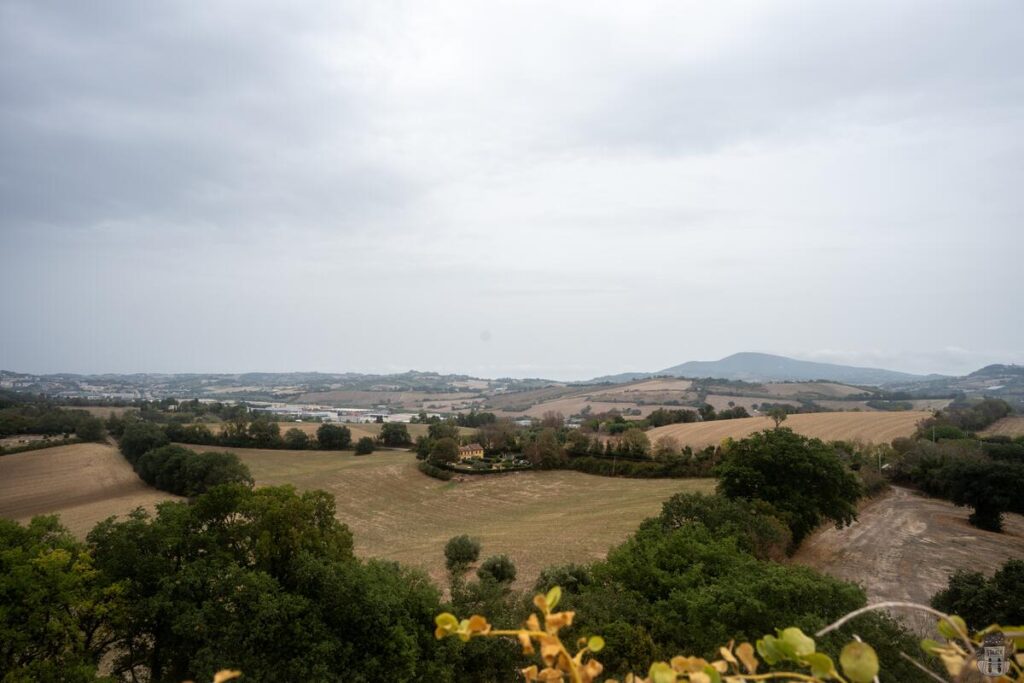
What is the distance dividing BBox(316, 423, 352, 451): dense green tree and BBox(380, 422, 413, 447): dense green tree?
15.7 feet

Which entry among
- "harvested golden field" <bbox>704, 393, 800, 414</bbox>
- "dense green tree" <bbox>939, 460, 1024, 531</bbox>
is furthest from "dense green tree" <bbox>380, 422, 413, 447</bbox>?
"harvested golden field" <bbox>704, 393, 800, 414</bbox>

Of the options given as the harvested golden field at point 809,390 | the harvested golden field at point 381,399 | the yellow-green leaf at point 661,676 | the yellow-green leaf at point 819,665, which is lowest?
the harvested golden field at point 381,399

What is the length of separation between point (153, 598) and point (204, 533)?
8.72ft

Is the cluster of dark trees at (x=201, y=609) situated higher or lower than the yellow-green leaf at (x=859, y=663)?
lower

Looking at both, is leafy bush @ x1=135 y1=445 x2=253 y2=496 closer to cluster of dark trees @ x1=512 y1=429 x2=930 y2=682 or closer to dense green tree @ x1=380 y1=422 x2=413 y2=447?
dense green tree @ x1=380 y1=422 x2=413 y2=447

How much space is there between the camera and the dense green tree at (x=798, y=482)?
2508 centimetres

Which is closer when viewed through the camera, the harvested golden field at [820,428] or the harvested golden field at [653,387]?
the harvested golden field at [820,428]

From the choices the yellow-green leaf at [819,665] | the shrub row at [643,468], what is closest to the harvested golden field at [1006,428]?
the shrub row at [643,468]

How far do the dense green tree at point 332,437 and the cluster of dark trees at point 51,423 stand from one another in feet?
77.3

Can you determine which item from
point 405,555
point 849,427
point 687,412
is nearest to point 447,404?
point 687,412

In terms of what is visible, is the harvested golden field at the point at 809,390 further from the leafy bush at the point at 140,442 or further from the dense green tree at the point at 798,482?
the leafy bush at the point at 140,442

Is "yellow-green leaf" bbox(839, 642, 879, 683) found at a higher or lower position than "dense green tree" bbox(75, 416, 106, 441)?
higher

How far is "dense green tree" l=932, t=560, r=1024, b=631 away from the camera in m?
14.9

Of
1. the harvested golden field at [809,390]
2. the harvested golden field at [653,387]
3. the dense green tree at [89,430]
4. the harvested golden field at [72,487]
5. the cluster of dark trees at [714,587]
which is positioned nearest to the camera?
the cluster of dark trees at [714,587]
